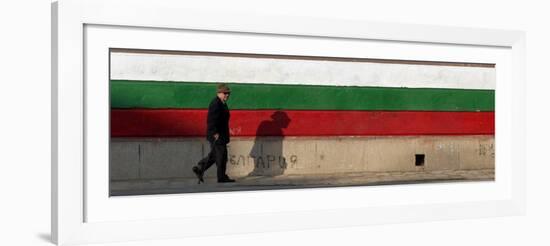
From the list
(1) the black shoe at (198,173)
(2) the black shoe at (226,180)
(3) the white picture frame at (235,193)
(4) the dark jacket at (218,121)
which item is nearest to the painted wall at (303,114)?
(1) the black shoe at (198,173)

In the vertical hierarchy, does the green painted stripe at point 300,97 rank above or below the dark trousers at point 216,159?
above

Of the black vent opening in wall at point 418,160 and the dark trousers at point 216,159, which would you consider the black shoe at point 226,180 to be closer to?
the dark trousers at point 216,159

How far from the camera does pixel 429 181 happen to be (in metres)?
15.7

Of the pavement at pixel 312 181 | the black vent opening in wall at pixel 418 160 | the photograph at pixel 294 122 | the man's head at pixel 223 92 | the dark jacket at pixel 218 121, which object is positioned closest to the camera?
the pavement at pixel 312 181

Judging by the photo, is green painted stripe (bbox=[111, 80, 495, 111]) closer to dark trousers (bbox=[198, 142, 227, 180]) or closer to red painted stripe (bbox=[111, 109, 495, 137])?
red painted stripe (bbox=[111, 109, 495, 137])

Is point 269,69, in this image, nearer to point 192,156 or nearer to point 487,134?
point 192,156

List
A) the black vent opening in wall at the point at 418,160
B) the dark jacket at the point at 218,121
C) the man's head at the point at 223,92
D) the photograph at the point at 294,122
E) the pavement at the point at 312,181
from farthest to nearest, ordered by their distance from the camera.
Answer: the black vent opening in wall at the point at 418,160 → the man's head at the point at 223,92 → the dark jacket at the point at 218,121 → the photograph at the point at 294,122 → the pavement at the point at 312,181

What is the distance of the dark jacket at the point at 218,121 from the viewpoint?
14773mm

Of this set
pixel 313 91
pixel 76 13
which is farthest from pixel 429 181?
pixel 76 13

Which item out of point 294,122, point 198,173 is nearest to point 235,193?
point 198,173

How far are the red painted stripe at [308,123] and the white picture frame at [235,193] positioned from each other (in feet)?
5.99

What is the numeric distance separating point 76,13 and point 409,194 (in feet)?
18.6

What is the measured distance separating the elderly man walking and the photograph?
0.7 inches

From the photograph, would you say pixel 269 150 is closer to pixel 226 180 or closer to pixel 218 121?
pixel 226 180
